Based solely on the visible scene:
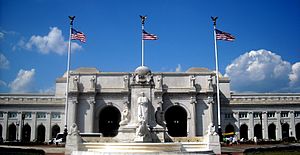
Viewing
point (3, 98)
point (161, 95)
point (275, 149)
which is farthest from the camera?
point (3, 98)

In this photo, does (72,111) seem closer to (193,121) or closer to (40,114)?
(40,114)

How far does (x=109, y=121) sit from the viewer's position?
288ft

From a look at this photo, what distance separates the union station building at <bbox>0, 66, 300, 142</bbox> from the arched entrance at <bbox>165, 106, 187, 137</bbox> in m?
0.08

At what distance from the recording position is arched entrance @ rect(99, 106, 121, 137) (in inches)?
3342

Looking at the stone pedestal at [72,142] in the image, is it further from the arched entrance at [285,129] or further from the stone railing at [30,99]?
the arched entrance at [285,129]

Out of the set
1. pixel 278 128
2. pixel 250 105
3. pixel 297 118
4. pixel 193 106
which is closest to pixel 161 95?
pixel 193 106

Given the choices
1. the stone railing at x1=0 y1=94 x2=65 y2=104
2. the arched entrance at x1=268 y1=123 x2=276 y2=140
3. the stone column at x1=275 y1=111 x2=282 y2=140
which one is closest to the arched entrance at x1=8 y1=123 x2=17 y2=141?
the stone railing at x1=0 y1=94 x2=65 y2=104

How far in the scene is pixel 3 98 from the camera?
86.3 m

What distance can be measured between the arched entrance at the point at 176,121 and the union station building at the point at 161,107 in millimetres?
79

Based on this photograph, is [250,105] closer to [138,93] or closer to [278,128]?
[278,128]

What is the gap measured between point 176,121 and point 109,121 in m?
18.3

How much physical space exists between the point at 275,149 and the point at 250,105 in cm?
5873

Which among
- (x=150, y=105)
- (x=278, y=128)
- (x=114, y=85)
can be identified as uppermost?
(x=114, y=85)

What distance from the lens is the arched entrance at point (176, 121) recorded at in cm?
8656
